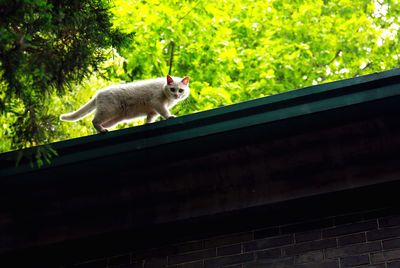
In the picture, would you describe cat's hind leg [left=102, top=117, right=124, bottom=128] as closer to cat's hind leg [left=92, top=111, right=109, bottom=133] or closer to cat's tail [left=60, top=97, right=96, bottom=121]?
cat's hind leg [left=92, top=111, right=109, bottom=133]

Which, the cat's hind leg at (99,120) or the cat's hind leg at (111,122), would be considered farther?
the cat's hind leg at (111,122)

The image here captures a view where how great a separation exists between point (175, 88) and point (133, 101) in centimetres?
60

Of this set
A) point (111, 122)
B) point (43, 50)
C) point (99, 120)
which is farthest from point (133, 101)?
point (43, 50)

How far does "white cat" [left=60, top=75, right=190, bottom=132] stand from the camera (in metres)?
7.52

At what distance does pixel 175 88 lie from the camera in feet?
26.7

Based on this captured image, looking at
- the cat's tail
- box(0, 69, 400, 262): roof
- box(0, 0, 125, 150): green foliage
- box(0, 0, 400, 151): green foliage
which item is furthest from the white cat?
box(0, 0, 400, 151): green foliage

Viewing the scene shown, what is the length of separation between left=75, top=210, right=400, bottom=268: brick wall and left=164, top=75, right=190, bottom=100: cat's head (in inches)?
92.8

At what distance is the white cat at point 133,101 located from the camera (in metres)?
7.52

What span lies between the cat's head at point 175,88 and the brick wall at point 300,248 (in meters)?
2.36

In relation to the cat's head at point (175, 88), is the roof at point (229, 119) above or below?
below

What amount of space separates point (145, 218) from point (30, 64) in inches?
67.2

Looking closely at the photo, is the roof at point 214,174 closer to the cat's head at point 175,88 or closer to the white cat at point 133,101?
the white cat at point 133,101

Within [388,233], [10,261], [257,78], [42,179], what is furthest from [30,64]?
[257,78]

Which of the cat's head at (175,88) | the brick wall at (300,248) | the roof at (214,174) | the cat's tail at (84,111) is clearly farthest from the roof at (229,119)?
the cat's head at (175,88)
